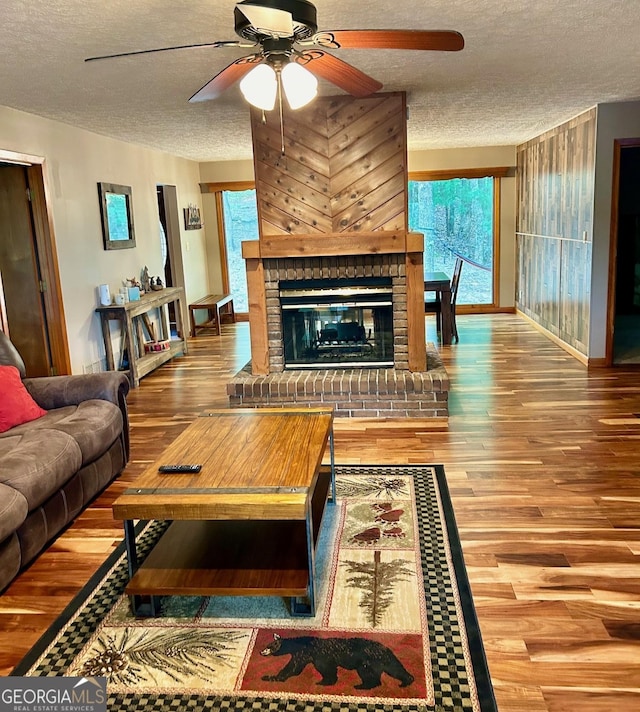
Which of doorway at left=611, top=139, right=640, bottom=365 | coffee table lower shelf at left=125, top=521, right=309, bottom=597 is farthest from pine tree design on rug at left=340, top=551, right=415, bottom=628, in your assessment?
doorway at left=611, top=139, right=640, bottom=365

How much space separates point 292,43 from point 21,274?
372 centimetres

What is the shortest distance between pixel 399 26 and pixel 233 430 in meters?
2.05

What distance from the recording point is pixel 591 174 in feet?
19.2

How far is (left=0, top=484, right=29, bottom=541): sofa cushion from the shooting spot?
8.24 ft

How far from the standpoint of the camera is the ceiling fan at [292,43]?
81.4 inches

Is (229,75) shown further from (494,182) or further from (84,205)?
(494,182)

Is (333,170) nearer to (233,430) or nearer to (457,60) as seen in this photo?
(457,60)

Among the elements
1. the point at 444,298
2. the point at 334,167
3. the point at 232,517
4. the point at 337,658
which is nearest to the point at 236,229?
the point at 444,298

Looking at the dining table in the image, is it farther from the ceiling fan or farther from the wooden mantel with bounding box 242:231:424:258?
the ceiling fan

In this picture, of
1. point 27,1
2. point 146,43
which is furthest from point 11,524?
point 146,43

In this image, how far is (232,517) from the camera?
7.43ft

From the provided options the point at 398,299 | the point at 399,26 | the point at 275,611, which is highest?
the point at 399,26

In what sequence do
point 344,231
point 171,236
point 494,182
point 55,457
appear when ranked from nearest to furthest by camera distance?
point 55,457 → point 344,231 → point 171,236 → point 494,182

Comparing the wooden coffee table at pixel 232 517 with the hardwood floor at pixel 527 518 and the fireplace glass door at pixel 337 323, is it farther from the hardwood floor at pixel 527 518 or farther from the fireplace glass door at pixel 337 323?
the fireplace glass door at pixel 337 323
